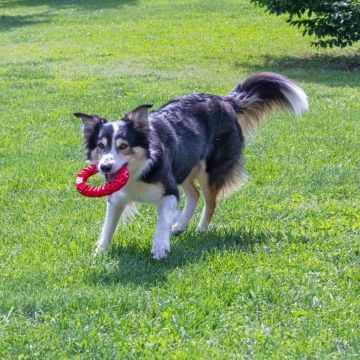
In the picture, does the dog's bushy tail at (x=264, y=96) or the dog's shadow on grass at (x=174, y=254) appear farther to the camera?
the dog's bushy tail at (x=264, y=96)

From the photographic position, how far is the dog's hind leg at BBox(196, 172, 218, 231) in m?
6.60

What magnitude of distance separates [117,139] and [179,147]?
0.81m

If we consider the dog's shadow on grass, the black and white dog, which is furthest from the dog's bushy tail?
the dog's shadow on grass

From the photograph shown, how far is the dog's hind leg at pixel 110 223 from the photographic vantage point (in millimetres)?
6016

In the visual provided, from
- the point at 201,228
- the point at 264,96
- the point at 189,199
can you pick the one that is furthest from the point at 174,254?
the point at 264,96

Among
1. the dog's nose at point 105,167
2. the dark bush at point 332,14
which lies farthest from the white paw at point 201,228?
the dark bush at point 332,14

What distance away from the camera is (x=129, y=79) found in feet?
48.8

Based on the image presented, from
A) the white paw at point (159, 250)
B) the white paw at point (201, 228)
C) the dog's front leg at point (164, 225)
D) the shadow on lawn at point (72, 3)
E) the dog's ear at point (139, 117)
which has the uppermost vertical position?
the dog's ear at point (139, 117)

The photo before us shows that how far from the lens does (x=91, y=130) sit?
576 centimetres

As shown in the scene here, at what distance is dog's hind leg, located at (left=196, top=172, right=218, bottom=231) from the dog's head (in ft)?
3.60

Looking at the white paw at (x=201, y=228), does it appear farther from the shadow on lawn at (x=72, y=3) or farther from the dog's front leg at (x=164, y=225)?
the shadow on lawn at (x=72, y=3)

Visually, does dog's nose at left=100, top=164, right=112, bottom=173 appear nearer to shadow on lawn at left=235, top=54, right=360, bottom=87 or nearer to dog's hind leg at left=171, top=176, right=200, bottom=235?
dog's hind leg at left=171, top=176, right=200, bottom=235

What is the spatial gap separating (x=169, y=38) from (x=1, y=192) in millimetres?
15276

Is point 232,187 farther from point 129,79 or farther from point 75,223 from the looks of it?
point 129,79
